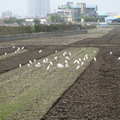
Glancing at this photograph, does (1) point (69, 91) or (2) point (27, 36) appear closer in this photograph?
(1) point (69, 91)

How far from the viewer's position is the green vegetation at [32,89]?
10.4 m

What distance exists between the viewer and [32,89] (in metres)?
13.6

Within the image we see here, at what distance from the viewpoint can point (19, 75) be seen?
→ 56.0 ft

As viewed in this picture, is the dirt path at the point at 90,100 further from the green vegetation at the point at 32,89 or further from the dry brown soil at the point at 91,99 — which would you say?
the green vegetation at the point at 32,89

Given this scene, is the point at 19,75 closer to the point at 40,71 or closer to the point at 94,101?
the point at 40,71

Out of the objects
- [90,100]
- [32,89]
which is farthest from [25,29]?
[90,100]

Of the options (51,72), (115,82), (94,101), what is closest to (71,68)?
(51,72)

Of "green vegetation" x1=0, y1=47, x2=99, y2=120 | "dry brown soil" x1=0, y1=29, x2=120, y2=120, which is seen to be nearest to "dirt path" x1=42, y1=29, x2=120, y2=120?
"dry brown soil" x1=0, y1=29, x2=120, y2=120

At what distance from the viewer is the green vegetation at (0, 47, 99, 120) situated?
10359 mm

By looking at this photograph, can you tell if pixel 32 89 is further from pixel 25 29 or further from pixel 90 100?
pixel 25 29

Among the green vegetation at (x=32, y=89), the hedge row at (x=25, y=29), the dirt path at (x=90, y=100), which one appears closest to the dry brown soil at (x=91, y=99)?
the dirt path at (x=90, y=100)

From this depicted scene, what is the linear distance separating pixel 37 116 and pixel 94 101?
2262mm

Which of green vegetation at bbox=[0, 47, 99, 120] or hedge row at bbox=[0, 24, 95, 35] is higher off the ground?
green vegetation at bbox=[0, 47, 99, 120]

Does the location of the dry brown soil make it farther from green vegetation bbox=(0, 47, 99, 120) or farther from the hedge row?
the hedge row
